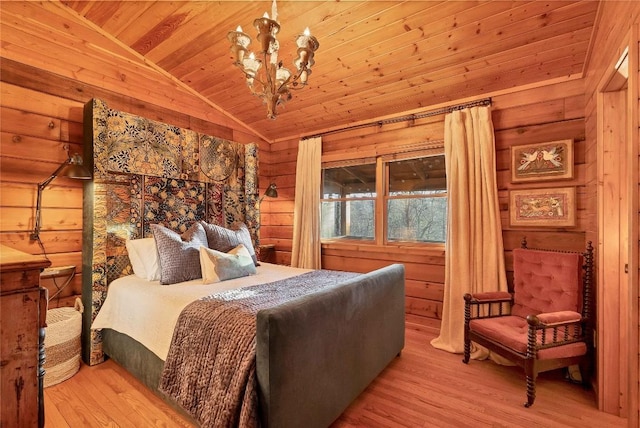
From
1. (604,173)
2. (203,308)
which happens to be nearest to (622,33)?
(604,173)

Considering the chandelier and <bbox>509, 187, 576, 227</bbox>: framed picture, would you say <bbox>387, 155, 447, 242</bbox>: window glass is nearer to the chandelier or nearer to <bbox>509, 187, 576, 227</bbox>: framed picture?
<bbox>509, 187, 576, 227</bbox>: framed picture

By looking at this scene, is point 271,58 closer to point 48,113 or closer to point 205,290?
point 205,290

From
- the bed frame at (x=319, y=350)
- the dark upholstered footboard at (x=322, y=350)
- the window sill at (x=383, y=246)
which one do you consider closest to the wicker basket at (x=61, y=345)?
the bed frame at (x=319, y=350)

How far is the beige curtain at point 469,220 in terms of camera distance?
2635 mm

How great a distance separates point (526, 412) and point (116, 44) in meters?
4.34

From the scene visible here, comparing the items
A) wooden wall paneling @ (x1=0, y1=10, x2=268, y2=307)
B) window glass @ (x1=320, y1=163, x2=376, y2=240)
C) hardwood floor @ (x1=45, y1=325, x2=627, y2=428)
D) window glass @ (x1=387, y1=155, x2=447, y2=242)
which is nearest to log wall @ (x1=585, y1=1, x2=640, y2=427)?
hardwood floor @ (x1=45, y1=325, x2=627, y2=428)

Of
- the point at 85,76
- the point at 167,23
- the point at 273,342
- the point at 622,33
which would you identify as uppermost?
the point at 167,23

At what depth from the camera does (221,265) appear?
2.38 meters

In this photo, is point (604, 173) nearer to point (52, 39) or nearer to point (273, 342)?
point (273, 342)

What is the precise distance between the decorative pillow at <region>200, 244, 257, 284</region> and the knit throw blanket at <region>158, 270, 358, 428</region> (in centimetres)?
44

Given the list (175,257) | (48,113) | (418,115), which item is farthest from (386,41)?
(48,113)

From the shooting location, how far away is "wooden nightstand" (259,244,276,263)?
4.15m

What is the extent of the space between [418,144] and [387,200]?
746 mm

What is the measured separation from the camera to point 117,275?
2.56 meters
